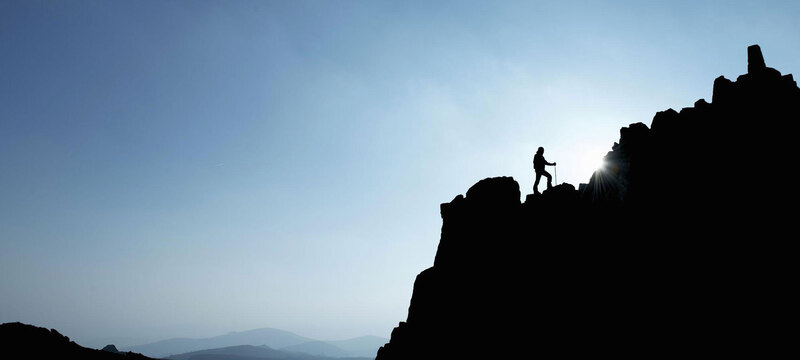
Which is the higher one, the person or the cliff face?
the person

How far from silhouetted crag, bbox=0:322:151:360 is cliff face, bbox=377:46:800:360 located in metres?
50.6

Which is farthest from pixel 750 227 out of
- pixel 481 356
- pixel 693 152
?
pixel 481 356

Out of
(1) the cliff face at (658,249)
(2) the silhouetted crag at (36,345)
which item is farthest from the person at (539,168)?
(2) the silhouetted crag at (36,345)

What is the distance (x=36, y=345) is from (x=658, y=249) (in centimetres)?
7103

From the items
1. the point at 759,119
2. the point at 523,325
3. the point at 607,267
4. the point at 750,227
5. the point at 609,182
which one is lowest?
the point at 523,325

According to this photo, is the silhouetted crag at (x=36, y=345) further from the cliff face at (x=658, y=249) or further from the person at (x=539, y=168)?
the person at (x=539, y=168)

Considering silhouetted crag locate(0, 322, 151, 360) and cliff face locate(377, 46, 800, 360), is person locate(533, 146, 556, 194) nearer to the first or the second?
cliff face locate(377, 46, 800, 360)

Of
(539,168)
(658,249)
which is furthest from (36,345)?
(658,249)

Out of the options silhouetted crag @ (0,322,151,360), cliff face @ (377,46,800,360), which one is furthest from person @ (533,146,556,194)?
silhouetted crag @ (0,322,151,360)

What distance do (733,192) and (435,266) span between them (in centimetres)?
2535

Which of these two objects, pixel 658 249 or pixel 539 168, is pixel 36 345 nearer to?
pixel 539 168

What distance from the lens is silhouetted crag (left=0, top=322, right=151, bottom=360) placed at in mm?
50312

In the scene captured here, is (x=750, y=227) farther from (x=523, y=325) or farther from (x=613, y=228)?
(x=523, y=325)

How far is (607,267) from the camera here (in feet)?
95.9
